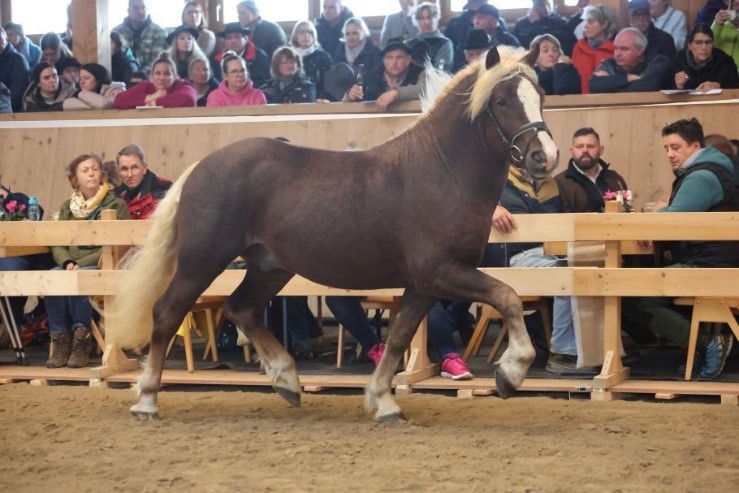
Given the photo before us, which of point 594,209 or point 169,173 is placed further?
point 169,173

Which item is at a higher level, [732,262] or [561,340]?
[732,262]

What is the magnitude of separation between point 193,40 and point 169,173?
2.29 m

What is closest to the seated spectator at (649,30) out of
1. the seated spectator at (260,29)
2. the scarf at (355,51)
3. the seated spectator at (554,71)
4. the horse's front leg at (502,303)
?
the seated spectator at (554,71)

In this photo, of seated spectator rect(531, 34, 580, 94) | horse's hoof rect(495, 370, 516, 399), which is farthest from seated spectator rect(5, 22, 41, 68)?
horse's hoof rect(495, 370, 516, 399)

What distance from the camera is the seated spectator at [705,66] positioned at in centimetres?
903

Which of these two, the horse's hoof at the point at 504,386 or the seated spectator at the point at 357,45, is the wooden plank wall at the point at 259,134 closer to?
the seated spectator at the point at 357,45

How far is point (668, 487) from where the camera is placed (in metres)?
4.26

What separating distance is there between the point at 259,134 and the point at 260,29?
130 inches

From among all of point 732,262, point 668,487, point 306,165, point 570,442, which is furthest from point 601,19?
point 668,487

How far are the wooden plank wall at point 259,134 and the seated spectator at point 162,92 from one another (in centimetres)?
34

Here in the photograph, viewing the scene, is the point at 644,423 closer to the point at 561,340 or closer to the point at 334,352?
the point at 561,340

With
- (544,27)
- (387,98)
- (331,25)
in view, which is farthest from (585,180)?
A: (331,25)

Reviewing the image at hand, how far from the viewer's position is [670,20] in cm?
1095

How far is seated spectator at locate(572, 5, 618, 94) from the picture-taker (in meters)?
9.91
